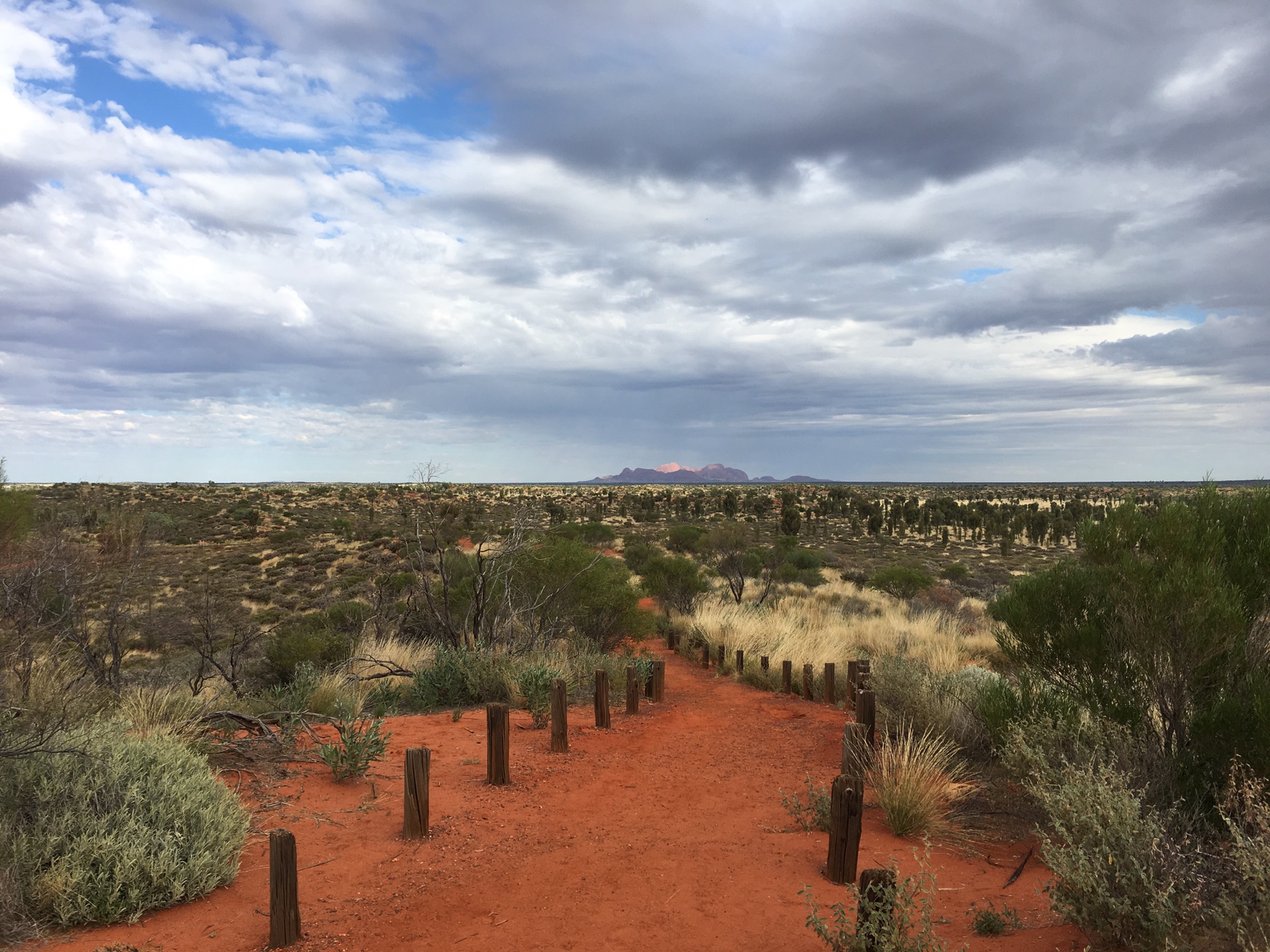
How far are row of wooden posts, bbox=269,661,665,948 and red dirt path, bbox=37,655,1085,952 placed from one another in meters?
0.14

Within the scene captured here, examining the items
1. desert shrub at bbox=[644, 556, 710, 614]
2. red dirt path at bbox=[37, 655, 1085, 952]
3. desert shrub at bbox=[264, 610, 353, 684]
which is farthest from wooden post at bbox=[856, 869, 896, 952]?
desert shrub at bbox=[644, 556, 710, 614]

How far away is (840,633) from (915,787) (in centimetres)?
958

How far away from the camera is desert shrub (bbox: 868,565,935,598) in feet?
77.8

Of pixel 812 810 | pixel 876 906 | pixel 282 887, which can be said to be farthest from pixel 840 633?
pixel 282 887

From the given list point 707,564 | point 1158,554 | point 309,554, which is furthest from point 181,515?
point 1158,554

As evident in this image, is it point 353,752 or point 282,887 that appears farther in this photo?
point 353,752

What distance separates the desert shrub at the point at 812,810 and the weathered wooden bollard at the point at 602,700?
3008mm

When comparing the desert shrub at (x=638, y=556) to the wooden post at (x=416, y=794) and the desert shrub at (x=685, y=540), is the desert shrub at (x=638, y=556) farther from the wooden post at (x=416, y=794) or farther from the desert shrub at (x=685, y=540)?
the wooden post at (x=416, y=794)

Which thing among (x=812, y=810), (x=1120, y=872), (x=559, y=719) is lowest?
(x=812, y=810)

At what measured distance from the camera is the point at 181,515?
48281 mm

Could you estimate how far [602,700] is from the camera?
30.2 ft

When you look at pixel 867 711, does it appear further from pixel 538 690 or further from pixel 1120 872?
pixel 538 690

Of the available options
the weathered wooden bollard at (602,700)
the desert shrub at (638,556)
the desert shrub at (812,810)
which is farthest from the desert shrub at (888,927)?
the desert shrub at (638,556)

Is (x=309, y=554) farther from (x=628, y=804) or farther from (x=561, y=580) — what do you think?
(x=628, y=804)
